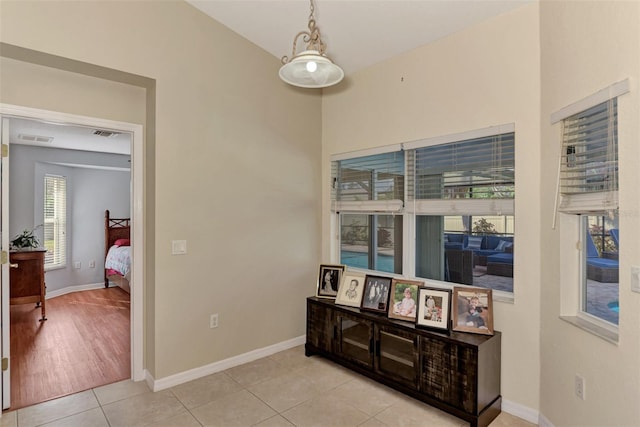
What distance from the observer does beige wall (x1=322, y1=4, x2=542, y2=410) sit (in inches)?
93.5

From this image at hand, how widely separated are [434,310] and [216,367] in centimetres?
201

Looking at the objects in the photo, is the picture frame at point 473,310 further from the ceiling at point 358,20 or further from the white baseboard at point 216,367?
the ceiling at point 358,20

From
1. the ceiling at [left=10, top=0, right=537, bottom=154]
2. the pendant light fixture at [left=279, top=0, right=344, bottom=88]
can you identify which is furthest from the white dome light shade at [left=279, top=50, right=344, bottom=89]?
the ceiling at [left=10, top=0, right=537, bottom=154]

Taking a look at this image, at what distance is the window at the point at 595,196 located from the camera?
1.80m

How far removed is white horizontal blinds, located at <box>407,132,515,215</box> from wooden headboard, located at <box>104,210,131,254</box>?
6.01m

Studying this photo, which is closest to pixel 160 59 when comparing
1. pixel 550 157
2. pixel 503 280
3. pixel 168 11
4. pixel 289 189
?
pixel 168 11

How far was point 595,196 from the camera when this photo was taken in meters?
1.92

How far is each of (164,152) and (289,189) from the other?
131cm

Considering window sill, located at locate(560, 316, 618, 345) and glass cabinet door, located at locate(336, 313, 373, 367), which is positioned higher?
window sill, located at locate(560, 316, 618, 345)

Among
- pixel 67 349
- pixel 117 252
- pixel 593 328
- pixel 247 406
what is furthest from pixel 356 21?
pixel 117 252

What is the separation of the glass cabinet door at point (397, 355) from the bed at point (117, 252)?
4415 millimetres

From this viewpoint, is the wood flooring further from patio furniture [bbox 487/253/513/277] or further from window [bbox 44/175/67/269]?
patio furniture [bbox 487/253/513/277]

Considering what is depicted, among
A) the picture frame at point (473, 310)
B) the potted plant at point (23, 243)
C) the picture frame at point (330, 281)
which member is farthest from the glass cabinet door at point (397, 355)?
the potted plant at point (23, 243)

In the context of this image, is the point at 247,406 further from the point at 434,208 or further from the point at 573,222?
the point at 573,222
